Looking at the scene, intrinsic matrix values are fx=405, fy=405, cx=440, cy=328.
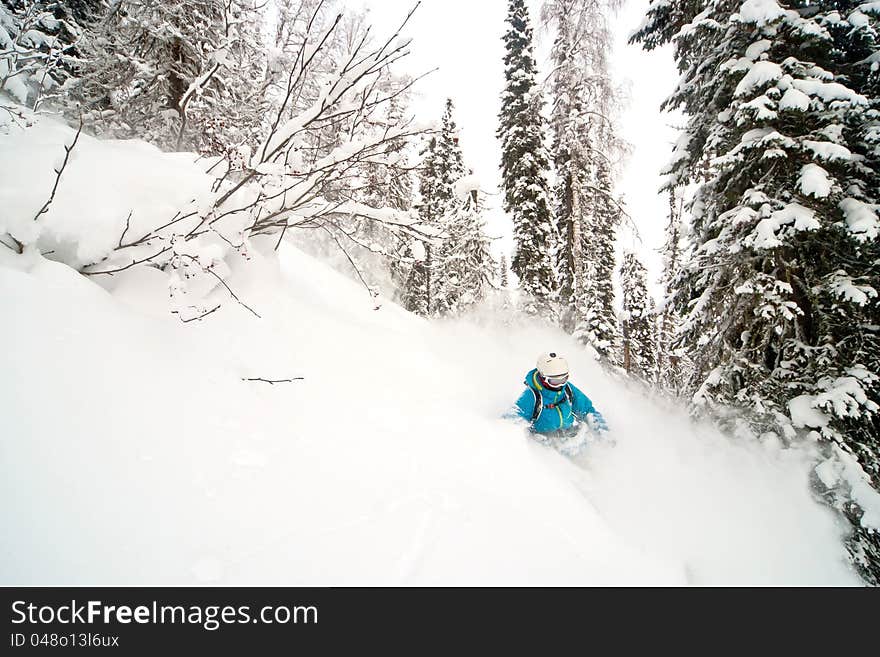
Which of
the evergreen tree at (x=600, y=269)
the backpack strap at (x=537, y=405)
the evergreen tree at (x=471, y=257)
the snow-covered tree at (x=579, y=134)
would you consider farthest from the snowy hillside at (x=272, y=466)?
the snow-covered tree at (x=579, y=134)

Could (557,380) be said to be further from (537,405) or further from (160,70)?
(160,70)

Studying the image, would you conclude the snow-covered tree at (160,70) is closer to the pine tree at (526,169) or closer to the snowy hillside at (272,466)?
the snowy hillside at (272,466)

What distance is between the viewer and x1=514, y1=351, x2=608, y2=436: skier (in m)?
4.73

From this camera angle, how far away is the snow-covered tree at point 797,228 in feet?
15.0

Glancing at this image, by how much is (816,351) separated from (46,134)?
8.45 metres

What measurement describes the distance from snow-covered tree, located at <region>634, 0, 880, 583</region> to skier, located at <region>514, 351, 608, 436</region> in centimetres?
205

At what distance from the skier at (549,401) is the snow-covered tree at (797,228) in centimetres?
205

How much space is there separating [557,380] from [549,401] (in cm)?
28

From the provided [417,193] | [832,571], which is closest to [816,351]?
[832,571]

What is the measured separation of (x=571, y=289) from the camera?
1537 centimetres

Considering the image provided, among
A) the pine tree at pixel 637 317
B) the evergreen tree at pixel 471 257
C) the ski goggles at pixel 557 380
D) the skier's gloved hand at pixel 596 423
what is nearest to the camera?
the ski goggles at pixel 557 380

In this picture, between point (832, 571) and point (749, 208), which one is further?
point (749, 208)

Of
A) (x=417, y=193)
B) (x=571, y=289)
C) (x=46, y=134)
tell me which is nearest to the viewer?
(x=46, y=134)
